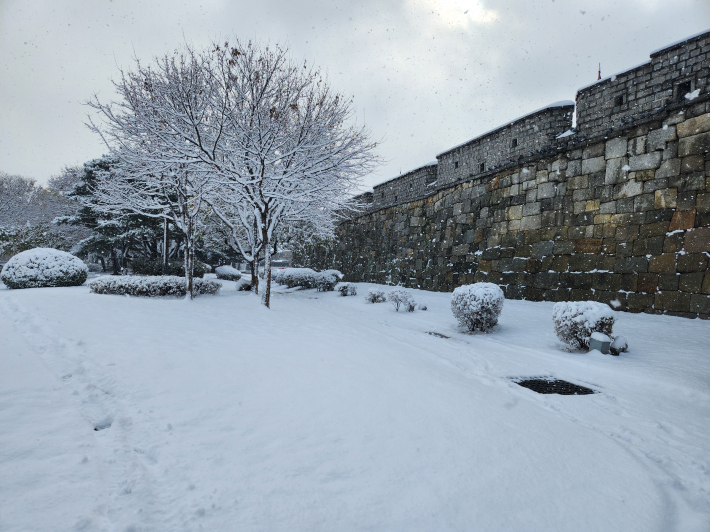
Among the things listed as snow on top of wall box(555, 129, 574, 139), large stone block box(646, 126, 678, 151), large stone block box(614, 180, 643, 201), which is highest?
snow on top of wall box(555, 129, 574, 139)

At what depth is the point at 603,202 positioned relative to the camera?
8078 mm

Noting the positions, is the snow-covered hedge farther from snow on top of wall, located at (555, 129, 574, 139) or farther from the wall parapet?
snow on top of wall, located at (555, 129, 574, 139)

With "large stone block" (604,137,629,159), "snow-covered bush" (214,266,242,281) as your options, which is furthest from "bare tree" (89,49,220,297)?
"snow-covered bush" (214,266,242,281)

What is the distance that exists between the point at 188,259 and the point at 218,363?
26.0ft

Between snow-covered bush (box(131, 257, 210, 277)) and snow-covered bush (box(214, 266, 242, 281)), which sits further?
snow-covered bush (box(214, 266, 242, 281))

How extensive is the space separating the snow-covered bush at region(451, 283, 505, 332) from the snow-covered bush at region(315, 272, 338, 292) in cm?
859

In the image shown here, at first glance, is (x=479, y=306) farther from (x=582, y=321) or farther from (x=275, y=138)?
(x=275, y=138)

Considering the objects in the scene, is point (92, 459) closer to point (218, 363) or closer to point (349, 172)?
point (218, 363)

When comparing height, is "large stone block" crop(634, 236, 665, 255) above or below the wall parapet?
below

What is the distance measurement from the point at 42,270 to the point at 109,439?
13.1 m

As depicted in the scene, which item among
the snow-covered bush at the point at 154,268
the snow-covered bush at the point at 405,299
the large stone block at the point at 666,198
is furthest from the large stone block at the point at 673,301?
the snow-covered bush at the point at 154,268

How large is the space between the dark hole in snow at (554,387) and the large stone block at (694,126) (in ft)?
19.4

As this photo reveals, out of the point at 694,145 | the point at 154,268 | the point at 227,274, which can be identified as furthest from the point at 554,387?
the point at 227,274

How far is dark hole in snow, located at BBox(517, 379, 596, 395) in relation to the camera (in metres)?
4.20
